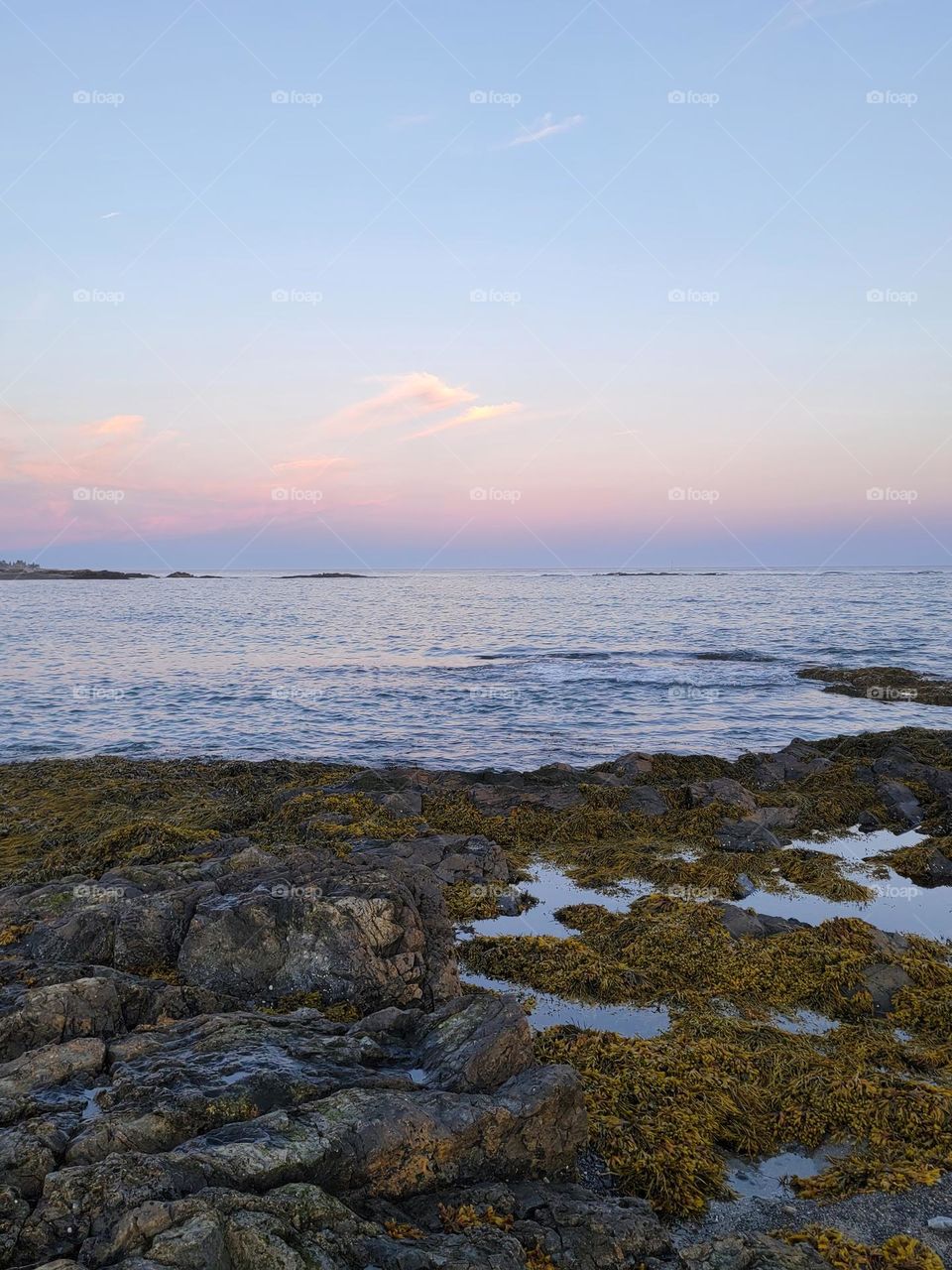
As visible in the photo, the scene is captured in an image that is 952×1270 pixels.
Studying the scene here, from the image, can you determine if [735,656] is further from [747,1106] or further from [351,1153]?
[351,1153]

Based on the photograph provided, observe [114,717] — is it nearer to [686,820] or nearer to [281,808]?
[281,808]

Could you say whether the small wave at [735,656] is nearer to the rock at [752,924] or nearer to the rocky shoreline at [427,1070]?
the rocky shoreline at [427,1070]

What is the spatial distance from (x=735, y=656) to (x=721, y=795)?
95.9 feet

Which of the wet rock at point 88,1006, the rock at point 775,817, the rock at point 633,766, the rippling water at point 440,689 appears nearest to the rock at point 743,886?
the rock at point 775,817

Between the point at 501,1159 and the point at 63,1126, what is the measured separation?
270cm

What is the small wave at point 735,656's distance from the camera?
140 ft

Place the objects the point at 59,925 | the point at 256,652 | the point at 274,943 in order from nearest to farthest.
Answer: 1. the point at 274,943
2. the point at 59,925
3. the point at 256,652

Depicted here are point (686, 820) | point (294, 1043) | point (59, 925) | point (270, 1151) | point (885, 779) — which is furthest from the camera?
point (885, 779)

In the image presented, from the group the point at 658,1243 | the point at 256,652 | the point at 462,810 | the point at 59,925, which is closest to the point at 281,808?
the point at 462,810

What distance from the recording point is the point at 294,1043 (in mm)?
5918

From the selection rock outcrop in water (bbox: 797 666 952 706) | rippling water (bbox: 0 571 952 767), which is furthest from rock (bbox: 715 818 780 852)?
rock outcrop in water (bbox: 797 666 952 706)

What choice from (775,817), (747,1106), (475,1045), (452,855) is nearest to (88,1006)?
(475,1045)

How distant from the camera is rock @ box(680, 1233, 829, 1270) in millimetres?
4531

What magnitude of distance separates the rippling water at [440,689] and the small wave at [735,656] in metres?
0.43
